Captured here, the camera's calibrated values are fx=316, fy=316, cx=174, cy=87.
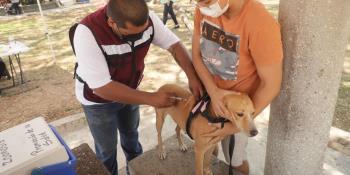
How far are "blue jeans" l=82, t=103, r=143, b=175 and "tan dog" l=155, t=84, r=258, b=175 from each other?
0.38m

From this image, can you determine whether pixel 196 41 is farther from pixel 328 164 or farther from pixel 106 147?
pixel 328 164

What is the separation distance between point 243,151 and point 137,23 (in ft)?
3.96

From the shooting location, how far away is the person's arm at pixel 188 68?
2.30 m

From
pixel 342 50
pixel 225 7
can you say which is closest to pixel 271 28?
pixel 225 7

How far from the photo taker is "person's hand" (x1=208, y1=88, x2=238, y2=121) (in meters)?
1.83

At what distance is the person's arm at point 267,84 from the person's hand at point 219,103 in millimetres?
164

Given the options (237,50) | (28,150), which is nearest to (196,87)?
(237,50)

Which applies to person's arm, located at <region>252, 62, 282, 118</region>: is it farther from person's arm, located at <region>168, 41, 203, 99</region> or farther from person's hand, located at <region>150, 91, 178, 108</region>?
person's hand, located at <region>150, 91, 178, 108</region>

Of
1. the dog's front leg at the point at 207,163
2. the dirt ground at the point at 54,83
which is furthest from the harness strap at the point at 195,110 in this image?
the dirt ground at the point at 54,83

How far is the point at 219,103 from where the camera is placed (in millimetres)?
1858

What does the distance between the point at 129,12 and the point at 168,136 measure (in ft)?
8.99

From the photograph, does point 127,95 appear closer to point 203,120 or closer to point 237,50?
point 203,120

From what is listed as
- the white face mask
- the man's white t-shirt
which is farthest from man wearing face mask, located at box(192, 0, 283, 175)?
the man's white t-shirt

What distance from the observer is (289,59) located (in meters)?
1.88
